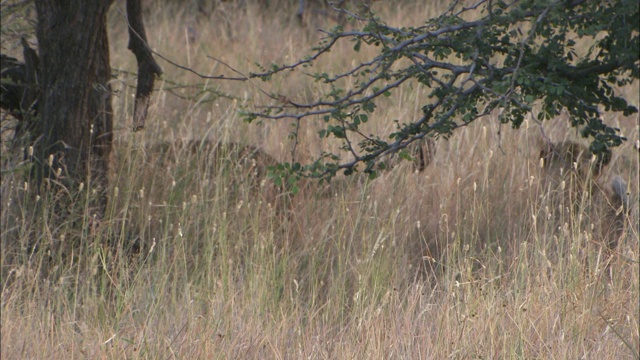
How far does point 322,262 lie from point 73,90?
5.10 ft

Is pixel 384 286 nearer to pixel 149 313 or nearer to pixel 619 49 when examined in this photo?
pixel 149 313

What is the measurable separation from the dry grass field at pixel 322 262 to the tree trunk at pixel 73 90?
16cm

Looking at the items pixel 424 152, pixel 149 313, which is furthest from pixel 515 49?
pixel 424 152

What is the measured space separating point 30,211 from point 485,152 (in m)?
2.68

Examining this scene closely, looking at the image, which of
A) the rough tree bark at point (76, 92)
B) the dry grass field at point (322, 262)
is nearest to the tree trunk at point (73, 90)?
the rough tree bark at point (76, 92)

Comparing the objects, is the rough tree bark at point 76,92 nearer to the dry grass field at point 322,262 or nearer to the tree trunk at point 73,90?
the tree trunk at point 73,90

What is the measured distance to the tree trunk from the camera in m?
4.07

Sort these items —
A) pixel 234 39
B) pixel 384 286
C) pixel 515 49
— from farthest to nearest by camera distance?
pixel 234 39 < pixel 384 286 < pixel 515 49

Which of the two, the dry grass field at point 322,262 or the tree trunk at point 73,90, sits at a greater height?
the tree trunk at point 73,90

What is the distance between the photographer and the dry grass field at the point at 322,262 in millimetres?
3156

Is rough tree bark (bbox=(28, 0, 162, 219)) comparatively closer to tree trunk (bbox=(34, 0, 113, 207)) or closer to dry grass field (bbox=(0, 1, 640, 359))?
tree trunk (bbox=(34, 0, 113, 207))

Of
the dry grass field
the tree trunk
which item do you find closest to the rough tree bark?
the tree trunk

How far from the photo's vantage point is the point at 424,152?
16.8 feet

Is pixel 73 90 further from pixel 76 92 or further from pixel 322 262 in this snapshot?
pixel 322 262
